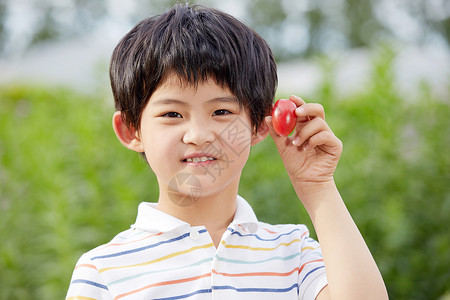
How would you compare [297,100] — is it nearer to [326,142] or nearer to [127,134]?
[326,142]

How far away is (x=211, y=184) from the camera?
4.43ft

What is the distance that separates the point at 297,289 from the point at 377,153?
228 centimetres

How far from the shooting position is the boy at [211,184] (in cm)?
133

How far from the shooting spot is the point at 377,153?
3553 millimetres

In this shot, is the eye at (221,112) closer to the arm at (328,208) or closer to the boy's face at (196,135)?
the boy's face at (196,135)

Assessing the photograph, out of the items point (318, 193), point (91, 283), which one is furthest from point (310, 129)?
point (91, 283)

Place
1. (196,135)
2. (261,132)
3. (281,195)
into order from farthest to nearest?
(281,195), (261,132), (196,135)

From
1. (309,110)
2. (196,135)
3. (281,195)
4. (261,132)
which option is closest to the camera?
(196,135)

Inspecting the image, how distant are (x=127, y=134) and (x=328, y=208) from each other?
0.60 m

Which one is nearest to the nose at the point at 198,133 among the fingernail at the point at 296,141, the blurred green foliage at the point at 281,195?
the fingernail at the point at 296,141

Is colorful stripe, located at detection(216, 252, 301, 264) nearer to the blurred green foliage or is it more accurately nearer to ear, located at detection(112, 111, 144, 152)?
ear, located at detection(112, 111, 144, 152)

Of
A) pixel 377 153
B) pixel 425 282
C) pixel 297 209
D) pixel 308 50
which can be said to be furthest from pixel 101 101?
pixel 308 50

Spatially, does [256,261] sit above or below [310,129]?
below

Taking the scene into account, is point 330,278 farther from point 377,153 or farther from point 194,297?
point 377,153
